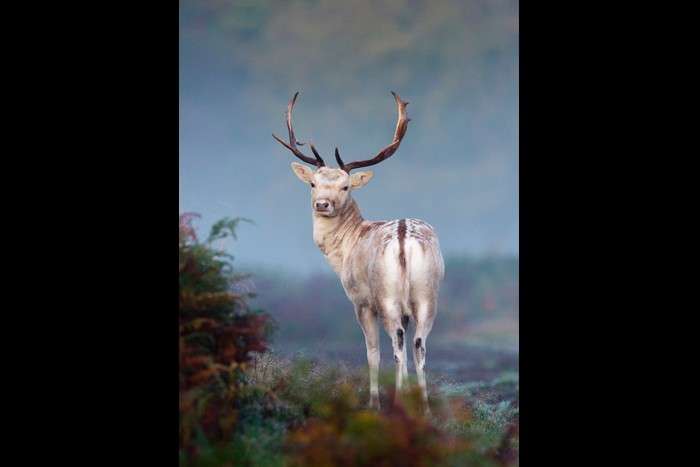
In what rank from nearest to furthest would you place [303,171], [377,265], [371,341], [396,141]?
[377,265], [371,341], [303,171], [396,141]

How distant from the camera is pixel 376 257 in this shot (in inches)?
267

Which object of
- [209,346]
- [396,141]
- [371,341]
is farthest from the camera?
[396,141]

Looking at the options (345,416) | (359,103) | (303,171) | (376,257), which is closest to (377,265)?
(376,257)

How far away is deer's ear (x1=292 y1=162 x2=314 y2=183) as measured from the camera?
6988 millimetres

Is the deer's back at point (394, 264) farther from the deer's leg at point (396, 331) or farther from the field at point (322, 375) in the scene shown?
the field at point (322, 375)

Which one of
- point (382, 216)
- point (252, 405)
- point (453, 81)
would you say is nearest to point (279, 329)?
point (252, 405)

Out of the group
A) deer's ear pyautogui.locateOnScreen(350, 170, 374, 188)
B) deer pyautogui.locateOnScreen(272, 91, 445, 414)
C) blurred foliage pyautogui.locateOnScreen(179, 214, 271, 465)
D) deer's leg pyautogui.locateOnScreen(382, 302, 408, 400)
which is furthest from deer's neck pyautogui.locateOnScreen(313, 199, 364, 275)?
blurred foliage pyautogui.locateOnScreen(179, 214, 271, 465)

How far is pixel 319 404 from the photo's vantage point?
6.78 metres

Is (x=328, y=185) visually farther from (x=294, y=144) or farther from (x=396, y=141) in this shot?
(x=396, y=141)

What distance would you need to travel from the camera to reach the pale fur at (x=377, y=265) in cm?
670

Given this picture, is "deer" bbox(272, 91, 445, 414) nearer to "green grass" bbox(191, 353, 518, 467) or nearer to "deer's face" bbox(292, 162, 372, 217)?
"deer's face" bbox(292, 162, 372, 217)

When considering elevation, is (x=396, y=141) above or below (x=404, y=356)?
above

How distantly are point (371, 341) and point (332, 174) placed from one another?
3.65 ft

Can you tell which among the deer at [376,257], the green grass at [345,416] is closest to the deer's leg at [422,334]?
the deer at [376,257]
